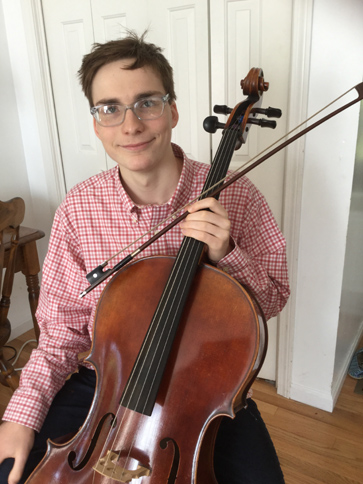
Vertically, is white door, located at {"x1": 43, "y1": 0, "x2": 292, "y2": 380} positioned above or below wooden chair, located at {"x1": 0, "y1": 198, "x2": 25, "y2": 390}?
above

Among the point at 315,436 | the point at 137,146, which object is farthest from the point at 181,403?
the point at 315,436

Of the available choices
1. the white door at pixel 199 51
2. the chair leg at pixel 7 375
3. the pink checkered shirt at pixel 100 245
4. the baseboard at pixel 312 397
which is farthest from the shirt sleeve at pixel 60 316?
the baseboard at pixel 312 397

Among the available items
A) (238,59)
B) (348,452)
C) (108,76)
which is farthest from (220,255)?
(348,452)

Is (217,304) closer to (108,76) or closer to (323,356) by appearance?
(108,76)

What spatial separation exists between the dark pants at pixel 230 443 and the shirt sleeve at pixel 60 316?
5 cm

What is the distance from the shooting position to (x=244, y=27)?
157cm

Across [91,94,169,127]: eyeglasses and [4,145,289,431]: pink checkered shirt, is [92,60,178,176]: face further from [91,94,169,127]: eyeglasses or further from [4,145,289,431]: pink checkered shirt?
[4,145,289,431]: pink checkered shirt

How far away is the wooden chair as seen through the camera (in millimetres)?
1488

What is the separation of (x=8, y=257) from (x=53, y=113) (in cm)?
85

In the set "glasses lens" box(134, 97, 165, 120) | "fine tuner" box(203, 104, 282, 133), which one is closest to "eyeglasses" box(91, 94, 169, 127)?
"glasses lens" box(134, 97, 165, 120)

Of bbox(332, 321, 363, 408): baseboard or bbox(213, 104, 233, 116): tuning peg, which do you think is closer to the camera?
bbox(213, 104, 233, 116): tuning peg

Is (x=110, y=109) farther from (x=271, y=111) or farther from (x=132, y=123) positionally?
(x=271, y=111)

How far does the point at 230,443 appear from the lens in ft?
3.28

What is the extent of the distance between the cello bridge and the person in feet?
0.77
